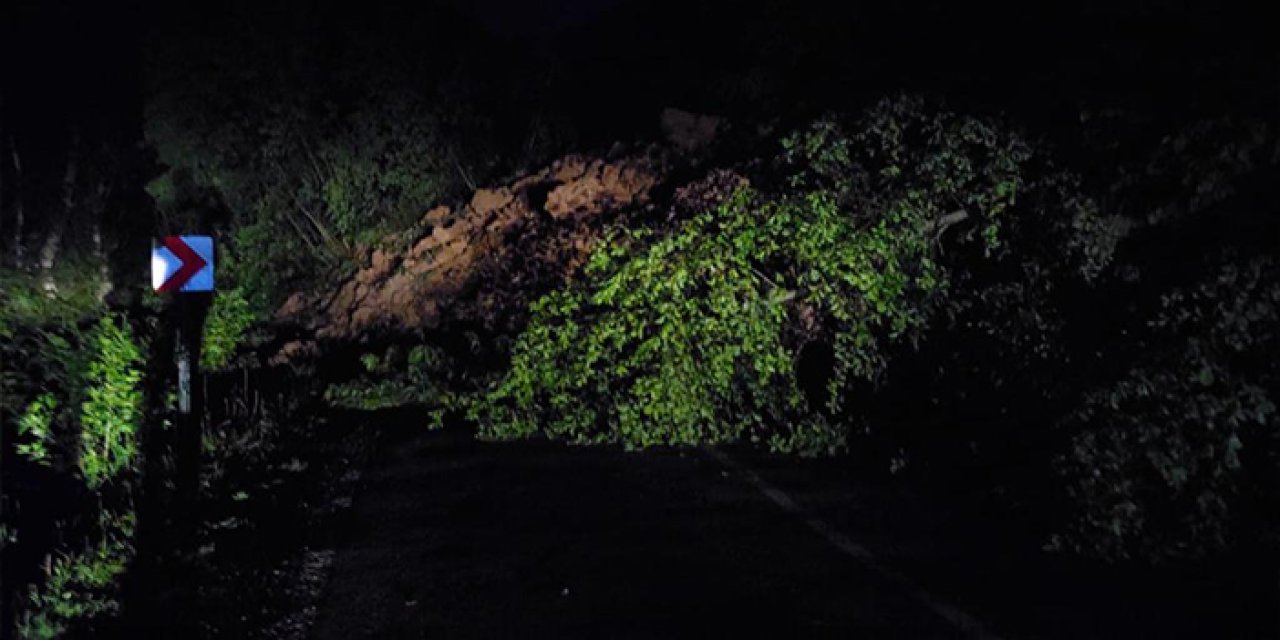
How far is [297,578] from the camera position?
6.09 meters

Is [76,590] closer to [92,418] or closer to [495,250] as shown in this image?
[92,418]

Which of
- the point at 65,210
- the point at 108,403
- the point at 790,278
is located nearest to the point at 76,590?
the point at 108,403

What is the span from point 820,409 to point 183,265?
629 centimetres

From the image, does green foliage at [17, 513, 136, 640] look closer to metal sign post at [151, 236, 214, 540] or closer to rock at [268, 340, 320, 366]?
metal sign post at [151, 236, 214, 540]

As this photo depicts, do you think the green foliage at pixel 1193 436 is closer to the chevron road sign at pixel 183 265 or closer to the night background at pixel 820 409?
the night background at pixel 820 409

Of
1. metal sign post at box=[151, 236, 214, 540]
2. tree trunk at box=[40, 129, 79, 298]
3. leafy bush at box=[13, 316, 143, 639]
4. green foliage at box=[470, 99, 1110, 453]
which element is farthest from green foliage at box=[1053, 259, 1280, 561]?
tree trunk at box=[40, 129, 79, 298]

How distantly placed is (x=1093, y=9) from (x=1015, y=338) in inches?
110

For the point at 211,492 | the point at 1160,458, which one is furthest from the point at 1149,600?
the point at 211,492

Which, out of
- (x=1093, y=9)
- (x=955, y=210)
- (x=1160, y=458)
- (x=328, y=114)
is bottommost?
(x=1160, y=458)

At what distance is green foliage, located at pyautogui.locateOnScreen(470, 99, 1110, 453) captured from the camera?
8.27m

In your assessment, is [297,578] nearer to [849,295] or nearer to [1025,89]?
[849,295]

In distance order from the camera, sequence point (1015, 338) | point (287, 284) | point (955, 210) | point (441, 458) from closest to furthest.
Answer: point (1015, 338) < point (955, 210) < point (441, 458) < point (287, 284)

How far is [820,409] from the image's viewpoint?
417 inches

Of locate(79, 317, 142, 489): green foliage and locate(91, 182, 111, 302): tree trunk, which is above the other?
locate(91, 182, 111, 302): tree trunk
